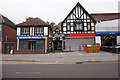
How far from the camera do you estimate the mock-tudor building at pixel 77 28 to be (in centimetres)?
2312

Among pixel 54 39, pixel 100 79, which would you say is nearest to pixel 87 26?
pixel 54 39

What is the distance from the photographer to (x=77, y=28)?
2312cm

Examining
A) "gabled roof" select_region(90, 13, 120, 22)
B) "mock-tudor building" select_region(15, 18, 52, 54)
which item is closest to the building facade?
"gabled roof" select_region(90, 13, 120, 22)

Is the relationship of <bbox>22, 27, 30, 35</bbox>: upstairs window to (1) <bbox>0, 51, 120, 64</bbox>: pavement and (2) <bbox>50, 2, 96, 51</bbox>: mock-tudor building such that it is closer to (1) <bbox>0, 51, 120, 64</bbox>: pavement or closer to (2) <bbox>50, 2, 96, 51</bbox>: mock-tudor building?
(2) <bbox>50, 2, 96, 51</bbox>: mock-tudor building

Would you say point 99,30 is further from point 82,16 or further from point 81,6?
point 81,6

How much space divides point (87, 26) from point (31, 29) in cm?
1197

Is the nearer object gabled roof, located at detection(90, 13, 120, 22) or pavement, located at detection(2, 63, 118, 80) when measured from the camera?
pavement, located at detection(2, 63, 118, 80)

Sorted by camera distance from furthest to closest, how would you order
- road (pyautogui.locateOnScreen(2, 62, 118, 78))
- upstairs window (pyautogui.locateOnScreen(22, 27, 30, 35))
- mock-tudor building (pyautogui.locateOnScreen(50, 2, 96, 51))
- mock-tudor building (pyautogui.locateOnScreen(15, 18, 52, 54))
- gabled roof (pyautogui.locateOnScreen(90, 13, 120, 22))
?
gabled roof (pyautogui.locateOnScreen(90, 13, 120, 22)) → mock-tudor building (pyautogui.locateOnScreen(50, 2, 96, 51)) → upstairs window (pyautogui.locateOnScreen(22, 27, 30, 35)) → mock-tudor building (pyautogui.locateOnScreen(15, 18, 52, 54)) → road (pyautogui.locateOnScreen(2, 62, 118, 78))

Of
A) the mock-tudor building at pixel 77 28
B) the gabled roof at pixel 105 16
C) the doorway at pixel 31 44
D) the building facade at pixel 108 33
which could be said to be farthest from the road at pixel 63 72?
the gabled roof at pixel 105 16

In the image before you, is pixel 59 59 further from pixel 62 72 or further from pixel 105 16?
pixel 105 16

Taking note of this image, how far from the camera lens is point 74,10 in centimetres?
2361

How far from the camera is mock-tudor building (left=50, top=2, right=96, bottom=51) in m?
23.1

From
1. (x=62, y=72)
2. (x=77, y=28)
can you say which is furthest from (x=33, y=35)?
(x=62, y=72)

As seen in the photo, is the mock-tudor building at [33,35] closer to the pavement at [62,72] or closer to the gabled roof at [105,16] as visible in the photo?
the pavement at [62,72]
